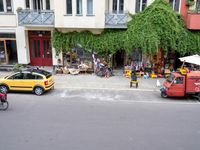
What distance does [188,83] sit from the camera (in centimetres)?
1403

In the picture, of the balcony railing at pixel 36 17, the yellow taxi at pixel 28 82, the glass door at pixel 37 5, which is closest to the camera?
the yellow taxi at pixel 28 82

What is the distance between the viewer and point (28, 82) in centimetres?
1447

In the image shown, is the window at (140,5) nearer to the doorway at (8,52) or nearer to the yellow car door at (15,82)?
the yellow car door at (15,82)

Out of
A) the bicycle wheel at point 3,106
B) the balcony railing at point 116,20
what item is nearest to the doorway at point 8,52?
the balcony railing at point 116,20

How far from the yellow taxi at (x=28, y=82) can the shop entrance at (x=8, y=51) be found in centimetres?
731

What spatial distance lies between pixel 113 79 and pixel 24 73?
7.34 meters

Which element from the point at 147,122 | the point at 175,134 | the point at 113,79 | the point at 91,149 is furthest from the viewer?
the point at 113,79

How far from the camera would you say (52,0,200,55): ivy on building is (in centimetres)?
1795

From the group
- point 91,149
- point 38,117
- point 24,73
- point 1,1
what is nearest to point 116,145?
point 91,149

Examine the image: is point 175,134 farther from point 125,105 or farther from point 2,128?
point 2,128

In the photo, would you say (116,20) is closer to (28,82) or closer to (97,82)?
(97,82)

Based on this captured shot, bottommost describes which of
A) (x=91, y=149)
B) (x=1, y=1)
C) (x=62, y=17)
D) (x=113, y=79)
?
(x=91, y=149)

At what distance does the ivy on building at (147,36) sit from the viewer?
707 inches

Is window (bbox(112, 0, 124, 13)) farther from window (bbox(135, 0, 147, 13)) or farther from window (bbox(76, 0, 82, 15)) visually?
window (bbox(76, 0, 82, 15))
